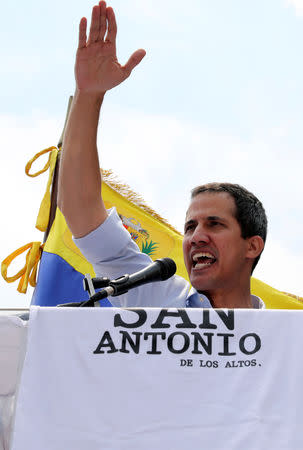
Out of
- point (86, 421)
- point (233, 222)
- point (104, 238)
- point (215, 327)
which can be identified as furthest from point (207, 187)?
point (86, 421)

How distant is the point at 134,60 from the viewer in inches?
110

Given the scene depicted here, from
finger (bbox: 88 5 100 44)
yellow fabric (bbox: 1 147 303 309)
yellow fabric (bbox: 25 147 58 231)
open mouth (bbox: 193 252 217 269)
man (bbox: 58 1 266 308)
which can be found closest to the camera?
finger (bbox: 88 5 100 44)

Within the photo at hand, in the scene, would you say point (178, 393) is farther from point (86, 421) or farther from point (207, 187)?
point (207, 187)

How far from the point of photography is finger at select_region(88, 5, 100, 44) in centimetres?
264

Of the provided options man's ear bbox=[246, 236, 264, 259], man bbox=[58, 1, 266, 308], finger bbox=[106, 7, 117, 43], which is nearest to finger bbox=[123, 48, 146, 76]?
man bbox=[58, 1, 266, 308]

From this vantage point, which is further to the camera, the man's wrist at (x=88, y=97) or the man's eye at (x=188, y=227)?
the man's eye at (x=188, y=227)

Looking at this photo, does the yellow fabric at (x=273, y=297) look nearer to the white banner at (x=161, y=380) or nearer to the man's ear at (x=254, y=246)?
the man's ear at (x=254, y=246)

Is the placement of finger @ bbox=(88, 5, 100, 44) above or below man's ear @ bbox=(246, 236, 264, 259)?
above

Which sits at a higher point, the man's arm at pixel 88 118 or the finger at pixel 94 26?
the finger at pixel 94 26

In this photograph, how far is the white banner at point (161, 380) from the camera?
64.1 inches

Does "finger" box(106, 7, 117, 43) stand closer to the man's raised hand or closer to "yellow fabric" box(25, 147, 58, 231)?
the man's raised hand

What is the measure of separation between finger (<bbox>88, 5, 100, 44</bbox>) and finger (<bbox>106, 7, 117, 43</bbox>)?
4 cm

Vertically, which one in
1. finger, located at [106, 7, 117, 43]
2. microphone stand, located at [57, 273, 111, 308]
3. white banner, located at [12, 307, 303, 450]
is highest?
finger, located at [106, 7, 117, 43]

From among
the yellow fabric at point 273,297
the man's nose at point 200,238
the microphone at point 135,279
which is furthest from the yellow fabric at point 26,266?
the microphone at point 135,279
